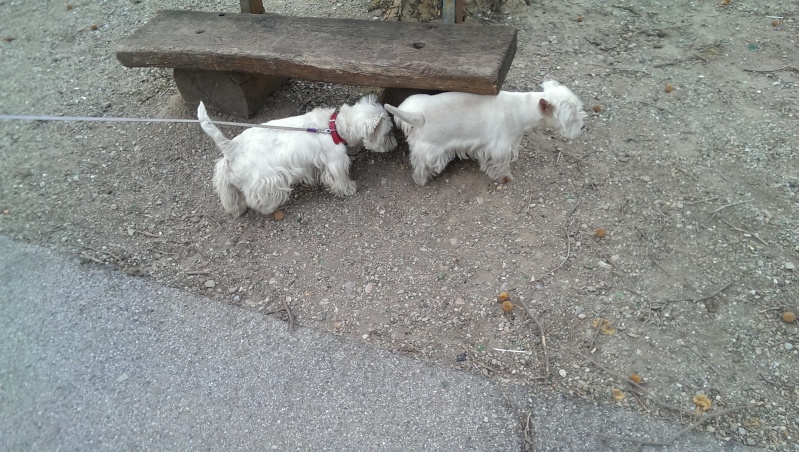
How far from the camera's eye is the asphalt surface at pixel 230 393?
246 centimetres

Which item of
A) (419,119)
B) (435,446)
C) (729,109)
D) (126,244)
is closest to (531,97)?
(419,119)

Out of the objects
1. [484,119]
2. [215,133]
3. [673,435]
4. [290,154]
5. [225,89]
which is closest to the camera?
[673,435]

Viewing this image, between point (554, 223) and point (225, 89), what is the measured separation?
110 inches

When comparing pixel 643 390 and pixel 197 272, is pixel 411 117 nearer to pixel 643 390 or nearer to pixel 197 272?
pixel 197 272

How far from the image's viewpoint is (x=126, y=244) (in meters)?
Answer: 3.53

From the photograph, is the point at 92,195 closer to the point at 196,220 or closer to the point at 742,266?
the point at 196,220

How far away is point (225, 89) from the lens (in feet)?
13.8

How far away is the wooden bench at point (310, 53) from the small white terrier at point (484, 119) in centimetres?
13

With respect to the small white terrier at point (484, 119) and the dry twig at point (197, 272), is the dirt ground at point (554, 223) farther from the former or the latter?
the small white terrier at point (484, 119)

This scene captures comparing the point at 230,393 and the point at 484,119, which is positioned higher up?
the point at 484,119

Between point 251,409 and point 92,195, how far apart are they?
2309mm

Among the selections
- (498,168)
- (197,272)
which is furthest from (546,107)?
(197,272)

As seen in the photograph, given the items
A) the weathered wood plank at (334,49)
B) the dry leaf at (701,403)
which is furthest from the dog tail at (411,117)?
the dry leaf at (701,403)

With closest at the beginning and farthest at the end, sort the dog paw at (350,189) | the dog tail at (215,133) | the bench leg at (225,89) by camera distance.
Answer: the dog tail at (215,133)
the dog paw at (350,189)
the bench leg at (225,89)
